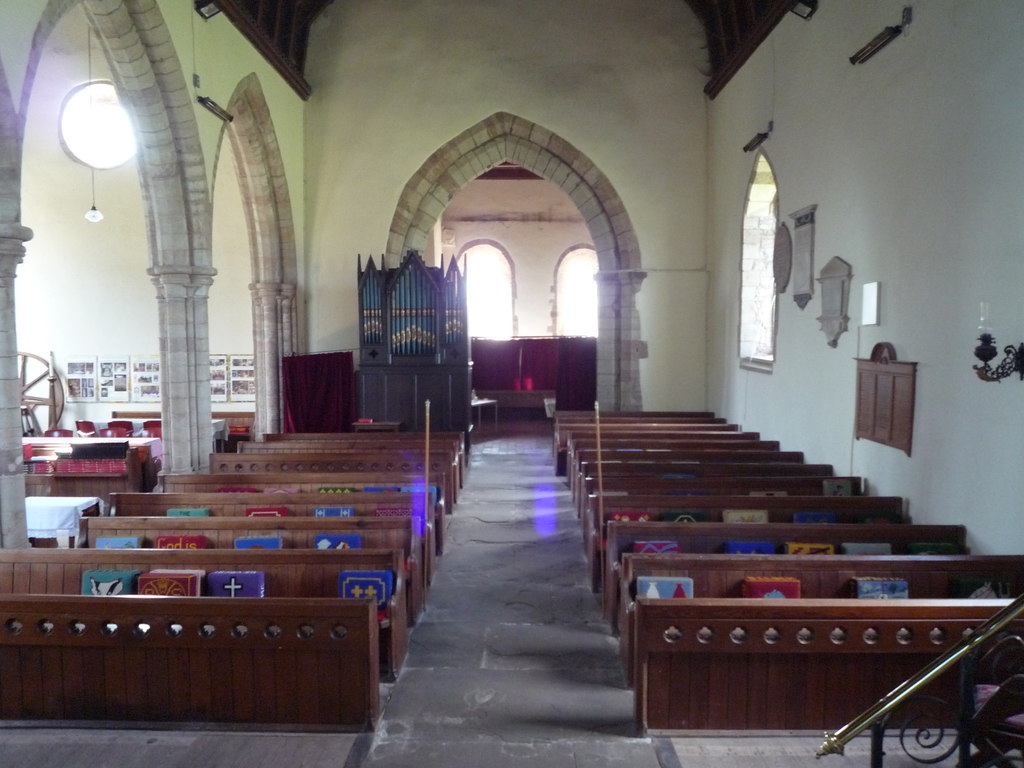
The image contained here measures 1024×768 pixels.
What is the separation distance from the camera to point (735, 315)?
9.23 meters

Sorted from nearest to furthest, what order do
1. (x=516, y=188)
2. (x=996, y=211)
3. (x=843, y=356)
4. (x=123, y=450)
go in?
(x=996, y=211), (x=843, y=356), (x=123, y=450), (x=516, y=188)

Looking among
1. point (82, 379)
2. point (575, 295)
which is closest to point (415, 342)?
point (82, 379)

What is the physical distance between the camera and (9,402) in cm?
457

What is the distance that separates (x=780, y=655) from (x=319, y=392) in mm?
8207

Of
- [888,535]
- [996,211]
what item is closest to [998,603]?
[888,535]

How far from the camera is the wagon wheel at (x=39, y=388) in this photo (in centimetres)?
1093

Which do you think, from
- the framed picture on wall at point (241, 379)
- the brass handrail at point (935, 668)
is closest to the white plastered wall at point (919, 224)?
the brass handrail at point (935, 668)

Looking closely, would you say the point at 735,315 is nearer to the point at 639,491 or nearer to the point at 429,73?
the point at 639,491

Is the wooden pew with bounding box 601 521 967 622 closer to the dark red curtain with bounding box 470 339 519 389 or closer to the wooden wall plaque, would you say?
the wooden wall plaque

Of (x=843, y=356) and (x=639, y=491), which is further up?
(x=843, y=356)

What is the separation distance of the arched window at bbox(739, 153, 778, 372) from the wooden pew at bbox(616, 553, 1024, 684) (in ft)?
16.9

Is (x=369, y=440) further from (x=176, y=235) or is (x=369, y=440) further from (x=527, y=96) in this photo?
(x=527, y=96)

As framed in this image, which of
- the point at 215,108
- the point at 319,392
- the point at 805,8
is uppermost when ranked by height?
the point at 805,8

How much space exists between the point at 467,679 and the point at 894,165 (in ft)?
14.1
